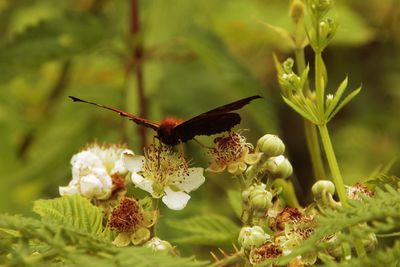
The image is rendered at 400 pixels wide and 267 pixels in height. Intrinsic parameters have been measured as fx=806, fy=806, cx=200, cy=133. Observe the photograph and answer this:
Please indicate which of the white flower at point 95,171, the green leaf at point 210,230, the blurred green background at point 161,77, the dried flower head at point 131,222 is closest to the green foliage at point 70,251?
the dried flower head at point 131,222

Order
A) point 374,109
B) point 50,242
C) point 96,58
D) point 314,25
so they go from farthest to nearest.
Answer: point 374,109
point 96,58
point 314,25
point 50,242

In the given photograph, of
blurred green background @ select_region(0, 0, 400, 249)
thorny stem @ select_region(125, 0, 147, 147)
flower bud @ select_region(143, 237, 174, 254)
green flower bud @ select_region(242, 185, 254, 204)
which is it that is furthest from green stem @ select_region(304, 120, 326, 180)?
thorny stem @ select_region(125, 0, 147, 147)

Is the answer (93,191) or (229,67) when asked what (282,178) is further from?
(229,67)

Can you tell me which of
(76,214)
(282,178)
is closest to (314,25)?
(282,178)

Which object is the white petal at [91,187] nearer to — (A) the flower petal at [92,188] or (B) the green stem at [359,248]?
(A) the flower petal at [92,188]

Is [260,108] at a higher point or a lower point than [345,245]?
higher
